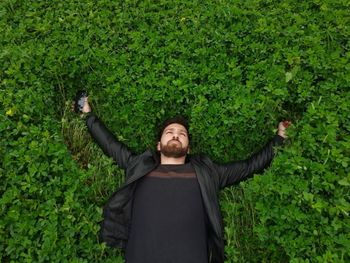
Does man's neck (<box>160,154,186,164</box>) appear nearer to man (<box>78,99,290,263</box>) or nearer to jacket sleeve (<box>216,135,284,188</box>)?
man (<box>78,99,290,263</box>)

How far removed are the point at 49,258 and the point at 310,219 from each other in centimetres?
303

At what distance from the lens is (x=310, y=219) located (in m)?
4.17

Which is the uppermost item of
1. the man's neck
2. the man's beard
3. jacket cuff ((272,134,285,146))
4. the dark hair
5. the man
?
the dark hair

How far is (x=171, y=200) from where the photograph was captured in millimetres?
4836

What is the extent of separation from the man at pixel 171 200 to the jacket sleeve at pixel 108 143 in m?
0.02

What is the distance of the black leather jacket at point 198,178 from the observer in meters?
4.98

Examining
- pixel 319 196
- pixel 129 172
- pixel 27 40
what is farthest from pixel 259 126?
pixel 27 40

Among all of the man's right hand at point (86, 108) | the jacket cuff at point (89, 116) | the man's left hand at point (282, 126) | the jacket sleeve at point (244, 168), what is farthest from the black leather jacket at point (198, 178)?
the man's right hand at point (86, 108)

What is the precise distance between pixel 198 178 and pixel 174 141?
674 millimetres

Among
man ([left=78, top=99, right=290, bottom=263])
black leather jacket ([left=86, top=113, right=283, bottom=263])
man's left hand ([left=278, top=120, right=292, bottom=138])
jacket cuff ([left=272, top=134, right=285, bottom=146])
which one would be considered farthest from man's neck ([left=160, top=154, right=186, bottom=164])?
man's left hand ([left=278, top=120, right=292, bottom=138])

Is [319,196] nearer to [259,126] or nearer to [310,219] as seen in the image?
[310,219]

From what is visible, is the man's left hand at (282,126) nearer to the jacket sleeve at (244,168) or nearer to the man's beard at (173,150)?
the jacket sleeve at (244,168)

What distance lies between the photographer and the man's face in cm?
537

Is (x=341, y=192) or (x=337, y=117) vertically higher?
(x=337, y=117)
